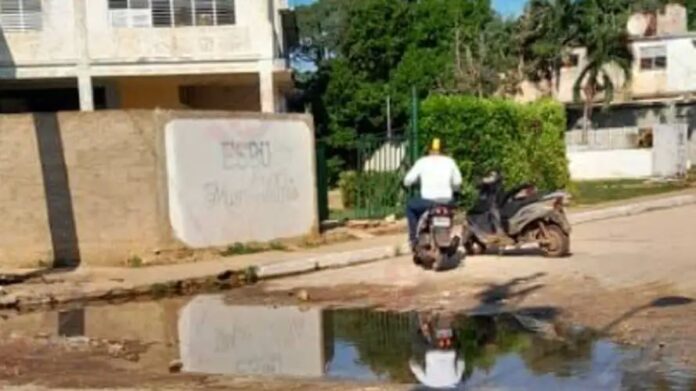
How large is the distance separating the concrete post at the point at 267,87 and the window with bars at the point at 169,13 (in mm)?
1923

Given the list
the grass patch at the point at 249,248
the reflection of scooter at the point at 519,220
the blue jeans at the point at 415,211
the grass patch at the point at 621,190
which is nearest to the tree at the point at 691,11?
the grass patch at the point at 621,190

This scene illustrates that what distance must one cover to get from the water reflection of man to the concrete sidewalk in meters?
4.22

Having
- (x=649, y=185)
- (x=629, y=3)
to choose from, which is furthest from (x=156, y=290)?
(x=629, y=3)

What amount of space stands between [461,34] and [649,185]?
826 inches

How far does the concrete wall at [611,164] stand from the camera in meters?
42.5

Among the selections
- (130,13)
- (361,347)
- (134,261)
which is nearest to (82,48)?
(130,13)

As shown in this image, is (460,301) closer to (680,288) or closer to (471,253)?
(680,288)

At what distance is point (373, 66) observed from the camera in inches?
2237

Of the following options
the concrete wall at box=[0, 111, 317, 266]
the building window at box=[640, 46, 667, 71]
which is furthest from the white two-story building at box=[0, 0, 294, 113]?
the building window at box=[640, 46, 667, 71]

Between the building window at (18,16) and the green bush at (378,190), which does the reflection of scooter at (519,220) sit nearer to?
the green bush at (378,190)

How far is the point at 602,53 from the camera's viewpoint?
174ft

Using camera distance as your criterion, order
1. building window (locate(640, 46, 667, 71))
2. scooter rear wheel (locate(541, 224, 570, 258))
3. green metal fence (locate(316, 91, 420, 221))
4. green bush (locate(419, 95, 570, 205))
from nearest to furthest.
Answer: scooter rear wheel (locate(541, 224, 570, 258)) < green metal fence (locate(316, 91, 420, 221)) < green bush (locate(419, 95, 570, 205)) < building window (locate(640, 46, 667, 71))

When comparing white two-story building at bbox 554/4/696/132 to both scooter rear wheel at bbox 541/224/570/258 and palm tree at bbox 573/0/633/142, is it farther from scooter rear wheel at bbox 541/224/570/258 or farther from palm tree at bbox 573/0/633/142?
scooter rear wheel at bbox 541/224/570/258

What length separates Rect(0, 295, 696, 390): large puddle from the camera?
7.82 meters
